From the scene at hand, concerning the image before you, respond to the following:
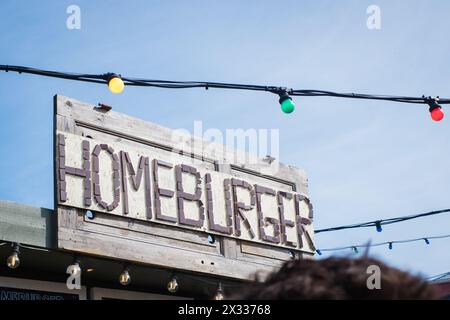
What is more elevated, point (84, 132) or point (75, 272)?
point (84, 132)

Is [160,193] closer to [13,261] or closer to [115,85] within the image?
[115,85]

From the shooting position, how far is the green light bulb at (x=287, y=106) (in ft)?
32.0

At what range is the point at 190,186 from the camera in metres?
11.0

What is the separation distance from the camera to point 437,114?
1070cm

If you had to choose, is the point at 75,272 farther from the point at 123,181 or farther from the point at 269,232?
the point at 269,232

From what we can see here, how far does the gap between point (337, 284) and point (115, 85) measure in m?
7.68

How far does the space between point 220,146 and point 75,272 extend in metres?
3.59

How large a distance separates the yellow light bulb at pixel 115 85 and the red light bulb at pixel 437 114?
456 centimetres

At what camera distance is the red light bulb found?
10664 millimetres

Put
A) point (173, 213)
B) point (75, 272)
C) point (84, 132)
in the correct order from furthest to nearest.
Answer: point (173, 213), point (84, 132), point (75, 272)

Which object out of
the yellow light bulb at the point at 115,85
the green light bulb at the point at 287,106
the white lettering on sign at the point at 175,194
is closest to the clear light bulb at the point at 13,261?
the white lettering on sign at the point at 175,194
